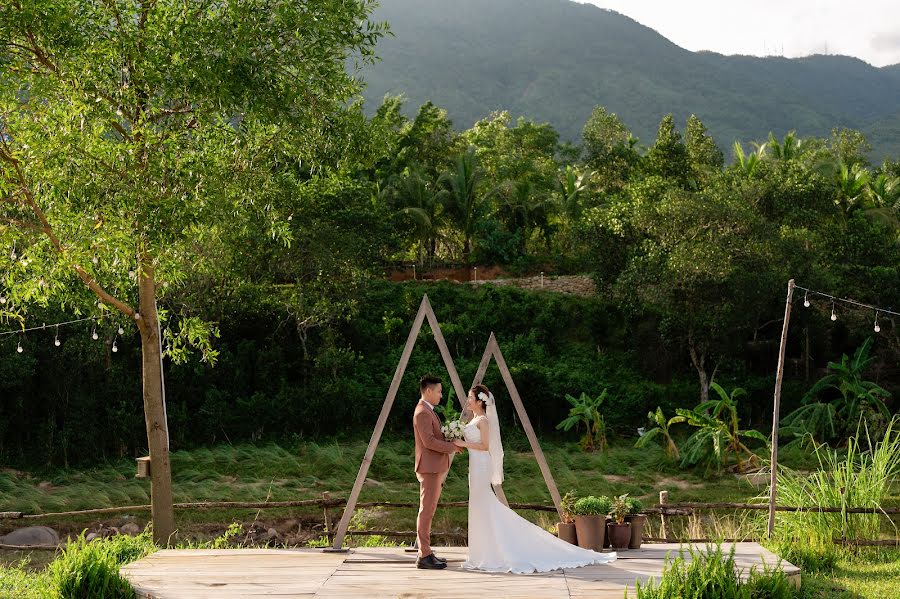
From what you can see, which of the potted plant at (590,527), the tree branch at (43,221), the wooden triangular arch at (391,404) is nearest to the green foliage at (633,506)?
the potted plant at (590,527)

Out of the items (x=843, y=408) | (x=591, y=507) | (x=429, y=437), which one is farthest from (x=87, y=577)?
(x=843, y=408)

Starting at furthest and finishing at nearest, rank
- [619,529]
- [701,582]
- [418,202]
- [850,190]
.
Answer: [418,202], [850,190], [619,529], [701,582]

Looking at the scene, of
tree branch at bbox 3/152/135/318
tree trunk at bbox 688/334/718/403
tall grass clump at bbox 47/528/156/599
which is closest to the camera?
tall grass clump at bbox 47/528/156/599

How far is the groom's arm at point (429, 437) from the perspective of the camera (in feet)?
22.0

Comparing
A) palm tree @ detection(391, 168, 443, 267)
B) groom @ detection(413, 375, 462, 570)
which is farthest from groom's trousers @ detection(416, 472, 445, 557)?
palm tree @ detection(391, 168, 443, 267)

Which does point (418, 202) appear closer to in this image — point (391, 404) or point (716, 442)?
point (716, 442)

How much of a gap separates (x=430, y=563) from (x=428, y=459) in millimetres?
778

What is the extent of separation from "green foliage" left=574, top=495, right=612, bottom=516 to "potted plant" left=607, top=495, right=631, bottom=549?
0.12 m

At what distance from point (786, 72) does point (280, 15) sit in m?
118

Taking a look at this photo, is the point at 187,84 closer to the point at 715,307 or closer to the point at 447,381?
the point at 447,381

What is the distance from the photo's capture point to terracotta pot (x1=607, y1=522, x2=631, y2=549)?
7492mm

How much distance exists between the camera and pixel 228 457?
58.1 ft

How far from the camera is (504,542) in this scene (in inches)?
267

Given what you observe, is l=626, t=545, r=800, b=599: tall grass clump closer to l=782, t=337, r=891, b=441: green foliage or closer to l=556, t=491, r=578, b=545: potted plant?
l=556, t=491, r=578, b=545: potted plant
